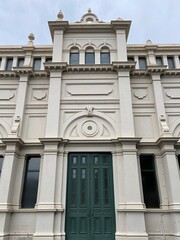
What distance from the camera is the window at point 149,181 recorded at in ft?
40.3

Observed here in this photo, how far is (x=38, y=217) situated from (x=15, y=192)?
2.14 metres

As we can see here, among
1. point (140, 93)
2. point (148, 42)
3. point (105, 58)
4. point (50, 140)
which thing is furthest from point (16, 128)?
point (148, 42)

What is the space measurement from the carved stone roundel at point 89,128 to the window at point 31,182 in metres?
3.42

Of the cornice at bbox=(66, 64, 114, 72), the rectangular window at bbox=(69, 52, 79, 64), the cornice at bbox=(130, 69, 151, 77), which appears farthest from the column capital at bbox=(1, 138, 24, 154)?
the cornice at bbox=(130, 69, 151, 77)

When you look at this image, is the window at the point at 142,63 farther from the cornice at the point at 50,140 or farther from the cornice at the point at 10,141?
the cornice at the point at 10,141

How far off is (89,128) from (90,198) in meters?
4.25

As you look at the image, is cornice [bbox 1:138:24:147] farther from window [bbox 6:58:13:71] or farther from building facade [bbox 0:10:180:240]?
window [bbox 6:58:13:71]

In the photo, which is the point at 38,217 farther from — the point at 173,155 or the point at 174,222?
the point at 173,155

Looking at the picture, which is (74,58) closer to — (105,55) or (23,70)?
(105,55)

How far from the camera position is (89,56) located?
16.3 m

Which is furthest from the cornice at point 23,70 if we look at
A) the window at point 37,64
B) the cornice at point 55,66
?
the cornice at point 55,66

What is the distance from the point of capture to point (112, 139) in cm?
1282

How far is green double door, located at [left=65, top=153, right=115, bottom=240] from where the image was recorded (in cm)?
1132

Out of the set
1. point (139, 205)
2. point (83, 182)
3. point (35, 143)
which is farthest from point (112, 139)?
point (35, 143)
